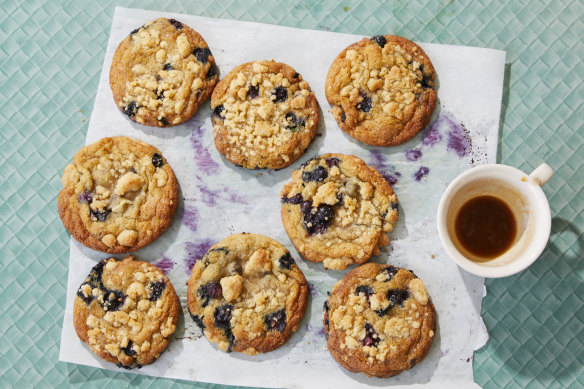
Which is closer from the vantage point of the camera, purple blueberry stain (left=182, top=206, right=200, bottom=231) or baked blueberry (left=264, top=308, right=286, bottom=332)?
baked blueberry (left=264, top=308, right=286, bottom=332)

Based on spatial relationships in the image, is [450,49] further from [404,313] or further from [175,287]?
[175,287]

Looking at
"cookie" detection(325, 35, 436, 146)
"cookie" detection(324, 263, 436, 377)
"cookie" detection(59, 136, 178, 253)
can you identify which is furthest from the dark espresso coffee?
"cookie" detection(59, 136, 178, 253)

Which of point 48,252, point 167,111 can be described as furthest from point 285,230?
point 48,252

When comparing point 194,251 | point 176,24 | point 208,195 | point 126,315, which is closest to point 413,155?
point 208,195

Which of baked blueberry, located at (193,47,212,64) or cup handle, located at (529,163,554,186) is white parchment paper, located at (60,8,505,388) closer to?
baked blueberry, located at (193,47,212,64)

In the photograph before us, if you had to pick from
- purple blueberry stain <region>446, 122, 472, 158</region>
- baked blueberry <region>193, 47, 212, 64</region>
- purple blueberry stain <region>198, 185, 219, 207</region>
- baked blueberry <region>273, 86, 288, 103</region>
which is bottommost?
purple blueberry stain <region>446, 122, 472, 158</region>

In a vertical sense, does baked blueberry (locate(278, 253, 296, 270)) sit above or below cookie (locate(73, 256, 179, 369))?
below

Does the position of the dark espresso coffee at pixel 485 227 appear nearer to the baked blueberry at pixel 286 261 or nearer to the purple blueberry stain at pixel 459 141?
the purple blueberry stain at pixel 459 141

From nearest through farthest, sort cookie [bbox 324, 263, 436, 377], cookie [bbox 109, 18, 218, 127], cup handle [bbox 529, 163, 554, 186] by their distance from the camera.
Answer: cup handle [bbox 529, 163, 554, 186] < cookie [bbox 324, 263, 436, 377] < cookie [bbox 109, 18, 218, 127]
